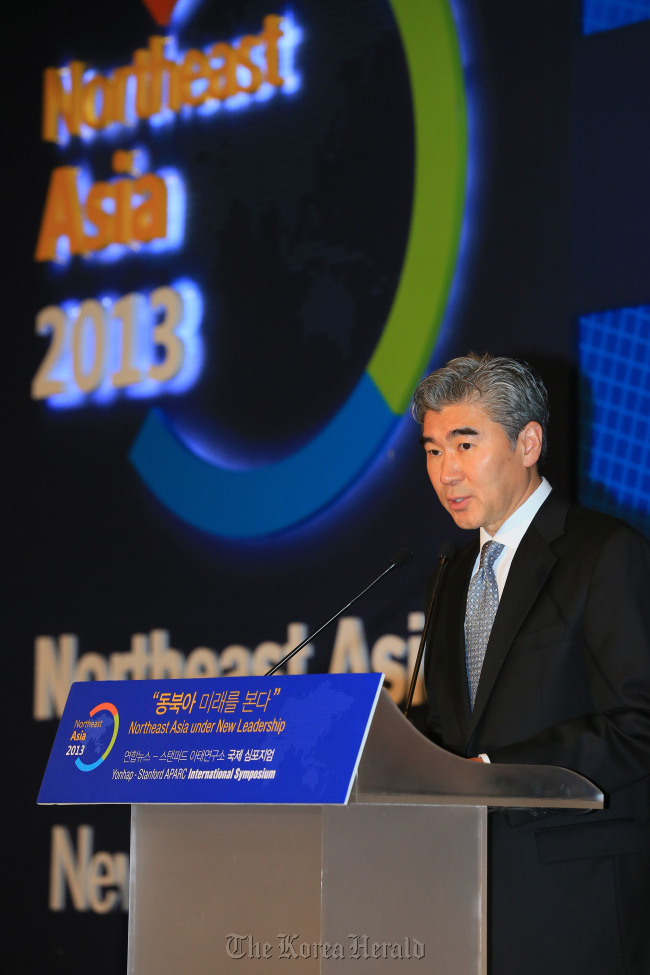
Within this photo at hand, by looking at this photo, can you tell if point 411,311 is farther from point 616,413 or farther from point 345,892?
point 345,892

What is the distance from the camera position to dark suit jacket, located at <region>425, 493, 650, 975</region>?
2229 millimetres

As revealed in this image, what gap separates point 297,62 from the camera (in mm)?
4660

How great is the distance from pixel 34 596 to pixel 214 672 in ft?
3.11

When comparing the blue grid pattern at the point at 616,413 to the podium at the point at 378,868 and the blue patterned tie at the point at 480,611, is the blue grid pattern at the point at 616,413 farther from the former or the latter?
the podium at the point at 378,868

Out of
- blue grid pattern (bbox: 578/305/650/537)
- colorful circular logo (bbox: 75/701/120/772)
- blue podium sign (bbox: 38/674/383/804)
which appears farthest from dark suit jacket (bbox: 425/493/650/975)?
blue grid pattern (bbox: 578/305/650/537)

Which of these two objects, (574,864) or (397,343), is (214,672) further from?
(574,864)

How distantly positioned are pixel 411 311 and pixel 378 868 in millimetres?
2579

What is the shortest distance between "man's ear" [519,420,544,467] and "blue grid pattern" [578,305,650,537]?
1.10 meters

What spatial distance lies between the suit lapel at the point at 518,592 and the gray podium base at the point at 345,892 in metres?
0.50

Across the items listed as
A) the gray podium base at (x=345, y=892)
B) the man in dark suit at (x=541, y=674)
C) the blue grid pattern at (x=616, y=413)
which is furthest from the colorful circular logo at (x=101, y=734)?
the blue grid pattern at (x=616, y=413)

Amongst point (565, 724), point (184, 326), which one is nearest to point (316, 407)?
point (184, 326)

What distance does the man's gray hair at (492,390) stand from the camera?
2650 mm

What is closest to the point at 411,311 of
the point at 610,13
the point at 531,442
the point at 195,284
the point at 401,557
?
the point at 195,284

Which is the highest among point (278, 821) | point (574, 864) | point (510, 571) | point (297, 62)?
point (297, 62)
